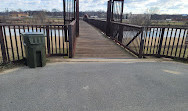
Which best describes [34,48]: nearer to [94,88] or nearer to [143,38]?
[94,88]

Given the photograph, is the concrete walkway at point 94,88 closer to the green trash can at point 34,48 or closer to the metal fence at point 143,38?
the green trash can at point 34,48

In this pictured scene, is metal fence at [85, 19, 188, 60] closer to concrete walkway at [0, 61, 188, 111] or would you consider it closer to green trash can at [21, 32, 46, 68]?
concrete walkway at [0, 61, 188, 111]

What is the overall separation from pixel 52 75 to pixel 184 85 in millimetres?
3234

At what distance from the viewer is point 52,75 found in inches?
138

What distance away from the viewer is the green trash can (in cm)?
368

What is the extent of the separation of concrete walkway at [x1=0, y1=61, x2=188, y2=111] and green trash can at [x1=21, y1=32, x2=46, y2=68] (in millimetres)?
229

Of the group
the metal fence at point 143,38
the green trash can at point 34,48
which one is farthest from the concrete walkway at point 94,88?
the metal fence at point 143,38

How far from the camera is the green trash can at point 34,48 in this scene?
3.68 metres

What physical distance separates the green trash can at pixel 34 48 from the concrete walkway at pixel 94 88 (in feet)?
0.75

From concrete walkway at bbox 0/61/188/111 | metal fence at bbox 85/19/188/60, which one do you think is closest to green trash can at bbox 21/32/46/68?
concrete walkway at bbox 0/61/188/111

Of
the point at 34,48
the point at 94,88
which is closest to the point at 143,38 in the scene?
the point at 94,88

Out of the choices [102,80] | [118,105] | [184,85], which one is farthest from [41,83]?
[184,85]

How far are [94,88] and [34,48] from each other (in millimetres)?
2042

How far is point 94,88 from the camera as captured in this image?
2.94 meters
